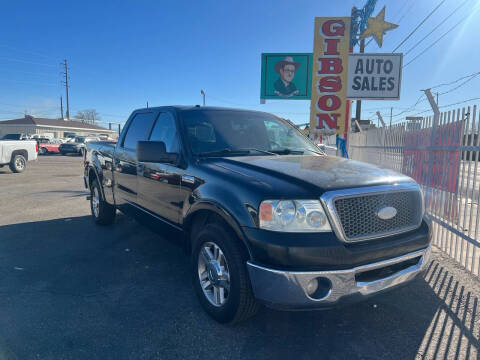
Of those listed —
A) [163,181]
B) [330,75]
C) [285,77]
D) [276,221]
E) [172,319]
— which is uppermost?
[285,77]

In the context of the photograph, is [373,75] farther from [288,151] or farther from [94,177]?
[94,177]

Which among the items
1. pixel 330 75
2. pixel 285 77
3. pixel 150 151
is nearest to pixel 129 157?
pixel 150 151

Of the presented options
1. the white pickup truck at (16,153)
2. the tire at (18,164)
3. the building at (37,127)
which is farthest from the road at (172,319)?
the building at (37,127)

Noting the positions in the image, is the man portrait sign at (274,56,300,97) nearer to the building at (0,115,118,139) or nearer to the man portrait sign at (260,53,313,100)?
the man portrait sign at (260,53,313,100)

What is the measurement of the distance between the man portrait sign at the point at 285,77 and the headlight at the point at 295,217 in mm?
12498

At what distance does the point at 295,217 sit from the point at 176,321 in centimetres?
142

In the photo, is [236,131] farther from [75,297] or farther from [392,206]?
[75,297]

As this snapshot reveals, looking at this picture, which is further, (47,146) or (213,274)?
(47,146)

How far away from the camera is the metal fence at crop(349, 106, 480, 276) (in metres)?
3.85

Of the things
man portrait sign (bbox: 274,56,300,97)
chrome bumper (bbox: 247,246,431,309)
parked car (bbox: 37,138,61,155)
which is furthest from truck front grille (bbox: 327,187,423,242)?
parked car (bbox: 37,138,61,155)

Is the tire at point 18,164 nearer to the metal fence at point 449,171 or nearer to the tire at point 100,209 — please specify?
the tire at point 100,209

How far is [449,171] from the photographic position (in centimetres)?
436

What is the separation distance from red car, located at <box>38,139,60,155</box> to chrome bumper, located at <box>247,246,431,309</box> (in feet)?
102

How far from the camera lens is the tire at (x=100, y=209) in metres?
5.59
